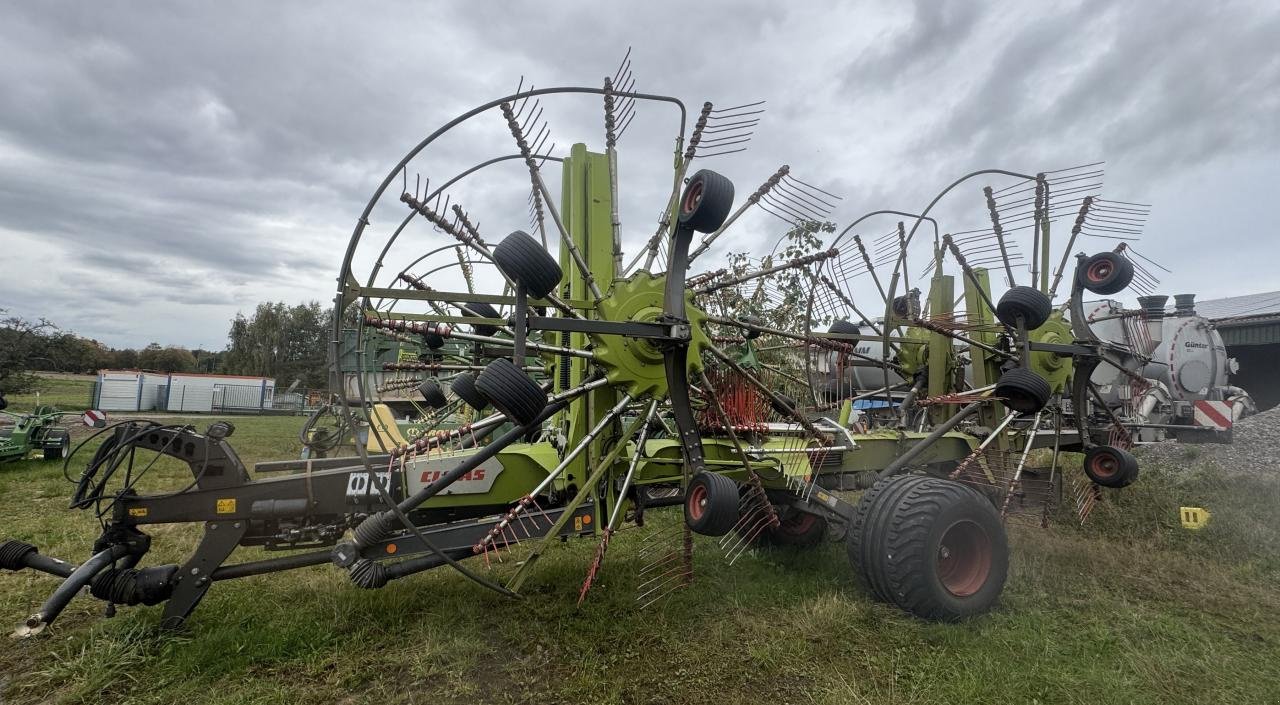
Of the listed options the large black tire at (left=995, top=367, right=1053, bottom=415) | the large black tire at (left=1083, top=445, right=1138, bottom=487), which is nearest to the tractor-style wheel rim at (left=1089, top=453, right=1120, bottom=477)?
the large black tire at (left=1083, top=445, right=1138, bottom=487)

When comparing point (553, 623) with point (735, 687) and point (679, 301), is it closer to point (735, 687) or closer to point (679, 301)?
point (735, 687)

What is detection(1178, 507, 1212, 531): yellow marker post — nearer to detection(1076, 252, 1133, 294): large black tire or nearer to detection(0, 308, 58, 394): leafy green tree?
detection(1076, 252, 1133, 294): large black tire

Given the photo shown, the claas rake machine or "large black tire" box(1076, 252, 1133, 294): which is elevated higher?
"large black tire" box(1076, 252, 1133, 294)

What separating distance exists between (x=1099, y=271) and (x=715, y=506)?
5040 mm

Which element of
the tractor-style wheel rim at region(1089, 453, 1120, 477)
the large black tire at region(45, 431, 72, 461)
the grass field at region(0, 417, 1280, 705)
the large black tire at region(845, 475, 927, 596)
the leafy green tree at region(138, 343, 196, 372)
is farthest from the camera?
the leafy green tree at region(138, 343, 196, 372)

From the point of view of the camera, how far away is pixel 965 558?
461cm

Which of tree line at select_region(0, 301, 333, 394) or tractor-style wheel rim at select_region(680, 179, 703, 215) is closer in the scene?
tractor-style wheel rim at select_region(680, 179, 703, 215)

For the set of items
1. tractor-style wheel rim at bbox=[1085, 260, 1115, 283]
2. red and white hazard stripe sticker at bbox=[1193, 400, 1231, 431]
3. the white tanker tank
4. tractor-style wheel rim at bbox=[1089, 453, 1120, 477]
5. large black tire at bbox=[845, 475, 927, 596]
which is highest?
tractor-style wheel rim at bbox=[1085, 260, 1115, 283]

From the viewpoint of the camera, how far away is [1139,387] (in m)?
7.38

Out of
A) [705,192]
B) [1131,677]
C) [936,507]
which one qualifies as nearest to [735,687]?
[936,507]

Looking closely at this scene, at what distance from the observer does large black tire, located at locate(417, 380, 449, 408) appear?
5.86 m

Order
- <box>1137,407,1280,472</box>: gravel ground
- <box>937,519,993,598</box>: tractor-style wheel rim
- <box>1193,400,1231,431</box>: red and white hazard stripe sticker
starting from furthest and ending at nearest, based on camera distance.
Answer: <box>1193,400,1231,431</box>: red and white hazard stripe sticker < <box>1137,407,1280,472</box>: gravel ground < <box>937,519,993,598</box>: tractor-style wheel rim

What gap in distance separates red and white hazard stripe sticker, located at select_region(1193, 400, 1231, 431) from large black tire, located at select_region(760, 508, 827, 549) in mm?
7078

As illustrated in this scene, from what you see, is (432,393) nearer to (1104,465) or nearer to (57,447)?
(1104,465)
